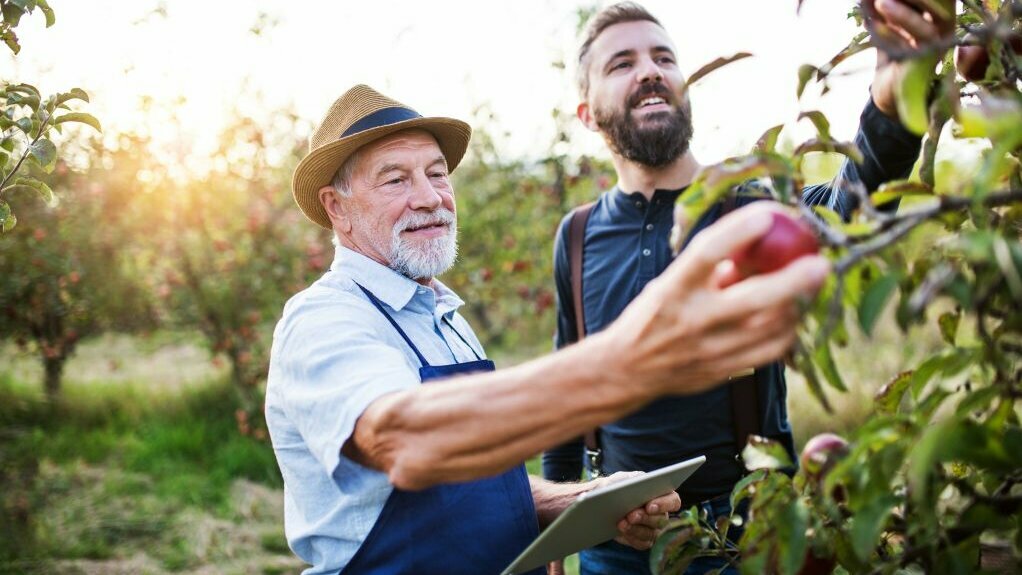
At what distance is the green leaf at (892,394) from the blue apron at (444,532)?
2.32ft

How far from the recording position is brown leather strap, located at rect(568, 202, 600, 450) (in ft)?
7.83

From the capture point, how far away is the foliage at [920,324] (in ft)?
2.47

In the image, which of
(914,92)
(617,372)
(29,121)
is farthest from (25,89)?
(914,92)

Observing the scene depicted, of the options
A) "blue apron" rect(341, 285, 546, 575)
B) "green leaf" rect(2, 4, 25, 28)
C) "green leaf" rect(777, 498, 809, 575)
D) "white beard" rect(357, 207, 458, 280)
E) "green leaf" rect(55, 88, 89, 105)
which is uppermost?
"green leaf" rect(2, 4, 25, 28)

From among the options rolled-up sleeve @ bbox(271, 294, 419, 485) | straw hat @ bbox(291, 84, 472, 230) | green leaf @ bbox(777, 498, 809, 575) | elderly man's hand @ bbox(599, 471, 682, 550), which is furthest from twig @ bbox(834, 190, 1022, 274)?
straw hat @ bbox(291, 84, 472, 230)

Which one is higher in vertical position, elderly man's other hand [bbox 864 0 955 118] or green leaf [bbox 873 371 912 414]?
elderly man's other hand [bbox 864 0 955 118]

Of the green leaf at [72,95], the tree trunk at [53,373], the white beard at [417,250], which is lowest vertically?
the tree trunk at [53,373]

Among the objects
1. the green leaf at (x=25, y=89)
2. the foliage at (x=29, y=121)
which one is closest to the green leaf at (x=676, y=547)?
the foliage at (x=29, y=121)

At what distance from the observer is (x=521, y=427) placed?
38.1 inches

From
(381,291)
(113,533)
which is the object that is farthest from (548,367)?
(113,533)

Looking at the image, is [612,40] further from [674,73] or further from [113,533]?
[113,533]

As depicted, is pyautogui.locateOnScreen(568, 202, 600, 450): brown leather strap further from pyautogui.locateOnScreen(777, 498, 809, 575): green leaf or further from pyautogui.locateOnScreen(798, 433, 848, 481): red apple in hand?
pyautogui.locateOnScreen(777, 498, 809, 575): green leaf

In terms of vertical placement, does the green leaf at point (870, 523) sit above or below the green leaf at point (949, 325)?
below

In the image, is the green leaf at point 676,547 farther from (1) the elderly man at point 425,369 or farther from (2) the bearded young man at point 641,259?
(2) the bearded young man at point 641,259
